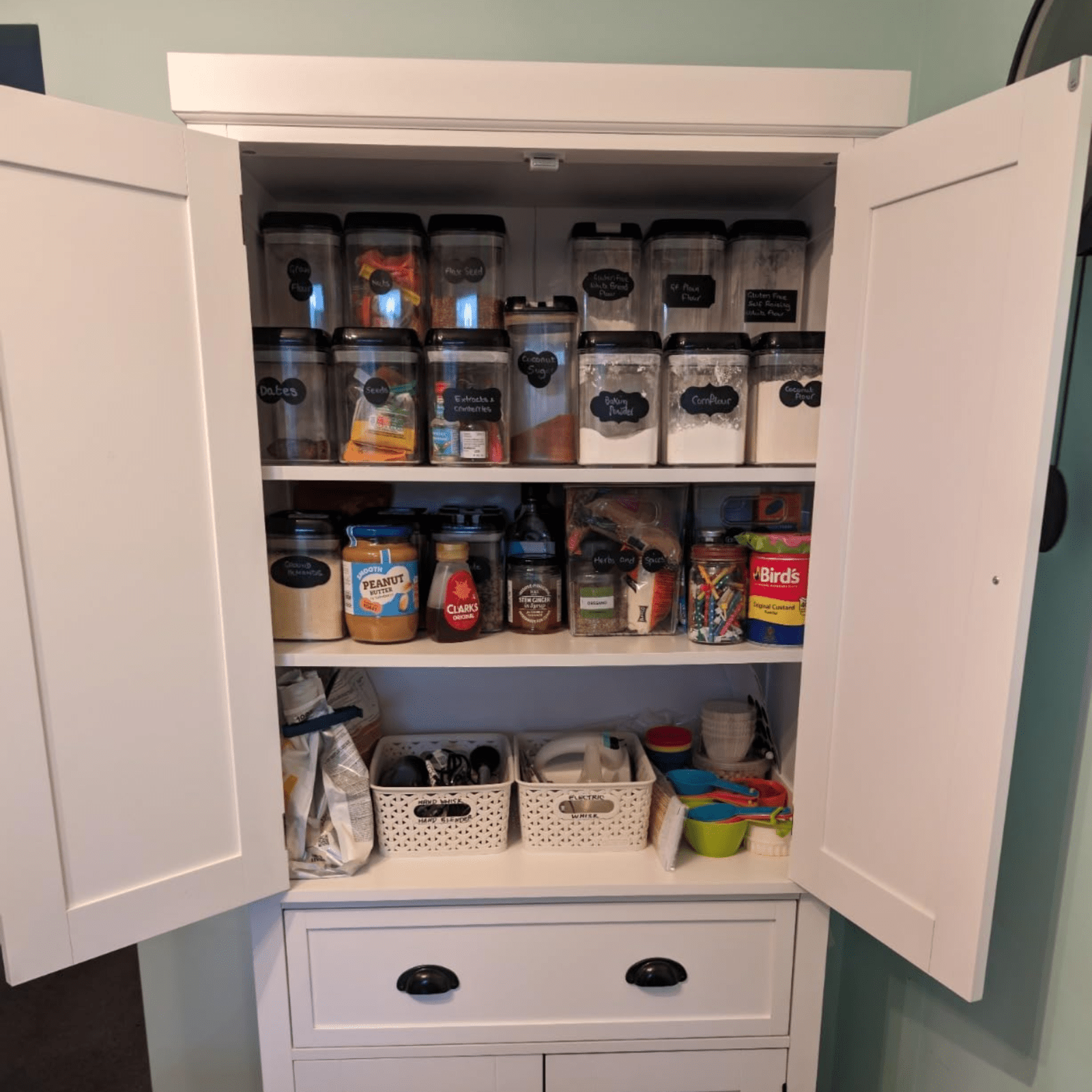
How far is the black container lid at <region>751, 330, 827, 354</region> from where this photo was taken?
1079 mm

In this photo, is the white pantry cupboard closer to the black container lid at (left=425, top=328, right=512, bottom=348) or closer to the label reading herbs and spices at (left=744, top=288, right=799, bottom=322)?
the label reading herbs and spices at (left=744, top=288, right=799, bottom=322)

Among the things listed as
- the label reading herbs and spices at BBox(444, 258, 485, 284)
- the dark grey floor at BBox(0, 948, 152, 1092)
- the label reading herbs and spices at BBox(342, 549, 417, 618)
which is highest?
the label reading herbs and spices at BBox(444, 258, 485, 284)

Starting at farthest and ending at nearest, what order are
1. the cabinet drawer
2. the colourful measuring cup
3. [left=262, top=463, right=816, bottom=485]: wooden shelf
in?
the colourful measuring cup → the cabinet drawer → [left=262, top=463, right=816, bottom=485]: wooden shelf

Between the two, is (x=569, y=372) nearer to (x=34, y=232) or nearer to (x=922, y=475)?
(x=922, y=475)

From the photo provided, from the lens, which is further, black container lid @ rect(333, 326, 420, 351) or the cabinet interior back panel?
black container lid @ rect(333, 326, 420, 351)

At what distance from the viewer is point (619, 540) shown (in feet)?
3.92

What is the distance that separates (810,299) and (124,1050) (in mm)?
2437

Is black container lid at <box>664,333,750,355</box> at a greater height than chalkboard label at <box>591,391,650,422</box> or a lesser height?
greater

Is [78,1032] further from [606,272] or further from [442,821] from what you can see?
[606,272]

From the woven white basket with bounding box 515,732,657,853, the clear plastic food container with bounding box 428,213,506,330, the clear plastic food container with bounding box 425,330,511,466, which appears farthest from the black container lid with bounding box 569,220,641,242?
the woven white basket with bounding box 515,732,657,853

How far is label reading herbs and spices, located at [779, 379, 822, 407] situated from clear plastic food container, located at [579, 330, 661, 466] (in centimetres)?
19

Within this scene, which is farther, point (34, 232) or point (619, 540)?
point (619, 540)

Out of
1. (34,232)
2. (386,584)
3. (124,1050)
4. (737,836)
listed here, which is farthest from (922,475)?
(124,1050)

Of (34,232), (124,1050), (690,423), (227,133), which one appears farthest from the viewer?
(124,1050)
